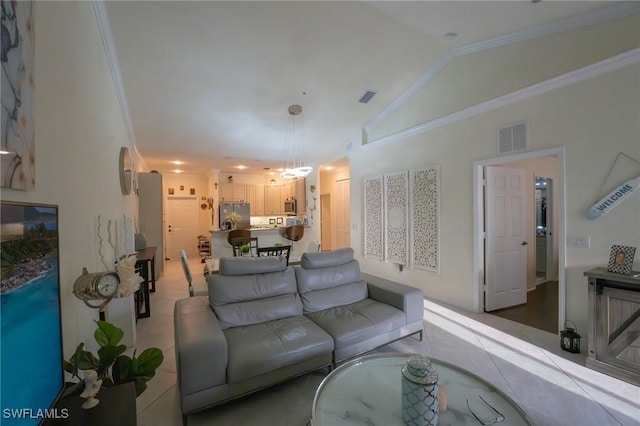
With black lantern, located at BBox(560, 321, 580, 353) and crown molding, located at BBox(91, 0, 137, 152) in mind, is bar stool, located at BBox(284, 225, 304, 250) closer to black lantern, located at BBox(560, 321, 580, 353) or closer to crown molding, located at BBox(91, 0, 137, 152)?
crown molding, located at BBox(91, 0, 137, 152)

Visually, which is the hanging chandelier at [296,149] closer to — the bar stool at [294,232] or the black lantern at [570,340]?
the bar stool at [294,232]

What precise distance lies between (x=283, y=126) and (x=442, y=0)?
11.0 ft

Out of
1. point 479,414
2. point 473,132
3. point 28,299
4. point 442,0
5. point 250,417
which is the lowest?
point 250,417

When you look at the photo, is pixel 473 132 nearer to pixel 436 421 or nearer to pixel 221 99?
pixel 436 421

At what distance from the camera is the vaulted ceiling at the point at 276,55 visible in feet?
9.12

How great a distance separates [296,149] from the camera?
254 inches

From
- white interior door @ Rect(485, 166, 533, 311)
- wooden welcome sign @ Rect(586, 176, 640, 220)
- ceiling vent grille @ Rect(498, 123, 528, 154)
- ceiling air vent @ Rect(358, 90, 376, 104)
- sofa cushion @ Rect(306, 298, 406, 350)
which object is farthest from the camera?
ceiling air vent @ Rect(358, 90, 376, 104)

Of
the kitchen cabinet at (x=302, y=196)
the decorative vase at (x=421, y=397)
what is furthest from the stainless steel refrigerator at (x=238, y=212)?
the decorative vase at (x=421, y=397)

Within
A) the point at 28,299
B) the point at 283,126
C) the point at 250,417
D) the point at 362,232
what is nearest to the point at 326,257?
the point at 250,417

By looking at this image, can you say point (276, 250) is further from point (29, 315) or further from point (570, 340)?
point (570, 340)

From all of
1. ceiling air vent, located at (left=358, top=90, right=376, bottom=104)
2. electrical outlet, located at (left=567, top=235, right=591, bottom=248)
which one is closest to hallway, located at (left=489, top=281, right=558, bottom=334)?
electrical outlet, located at (left=567, top=235, right=591, bottom=248)

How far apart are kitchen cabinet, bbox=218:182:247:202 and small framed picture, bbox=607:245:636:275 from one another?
803cm

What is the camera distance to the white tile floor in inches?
71.6

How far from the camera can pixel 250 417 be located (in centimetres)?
182
